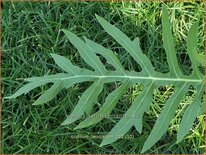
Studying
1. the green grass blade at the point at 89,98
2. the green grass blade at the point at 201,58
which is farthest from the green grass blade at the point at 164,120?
the green grass blade at the point at 89,98

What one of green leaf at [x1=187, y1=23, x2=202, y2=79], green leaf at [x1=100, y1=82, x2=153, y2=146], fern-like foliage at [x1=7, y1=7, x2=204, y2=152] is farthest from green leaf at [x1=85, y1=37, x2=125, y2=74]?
green leaf at [x1=187, y1=23, x2=202, y2=79]

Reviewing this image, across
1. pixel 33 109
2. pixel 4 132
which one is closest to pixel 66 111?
pixel 33 109

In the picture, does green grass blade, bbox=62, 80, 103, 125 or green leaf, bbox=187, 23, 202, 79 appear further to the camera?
green grass blade, bbox=62, 80, 103, 125

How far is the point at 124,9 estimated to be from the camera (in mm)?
1972

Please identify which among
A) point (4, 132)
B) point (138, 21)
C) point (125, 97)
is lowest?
point (4, 132)

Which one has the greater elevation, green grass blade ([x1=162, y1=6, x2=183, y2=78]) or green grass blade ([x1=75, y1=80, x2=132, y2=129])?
green grass blade ([x1=162, y1=6, x2=183, y2=78])

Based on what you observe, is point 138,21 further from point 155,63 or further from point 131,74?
point 131,74

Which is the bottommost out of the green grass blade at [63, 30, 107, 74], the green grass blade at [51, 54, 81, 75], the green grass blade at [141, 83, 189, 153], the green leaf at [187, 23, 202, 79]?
the green grass blade at [141, 83, 189, 153]

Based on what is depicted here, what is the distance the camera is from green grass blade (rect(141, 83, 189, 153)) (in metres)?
1.35

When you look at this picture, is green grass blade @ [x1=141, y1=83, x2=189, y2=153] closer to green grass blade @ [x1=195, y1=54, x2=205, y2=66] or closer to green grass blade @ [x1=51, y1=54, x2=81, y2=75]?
green grass blade @ [x1=195, y1=54, x2=205, y2=66]

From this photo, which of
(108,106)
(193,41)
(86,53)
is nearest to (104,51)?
(86,53)

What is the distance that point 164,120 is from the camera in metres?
1.37

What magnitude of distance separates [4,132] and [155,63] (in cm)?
73

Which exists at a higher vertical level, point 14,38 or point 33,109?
point 14,38
